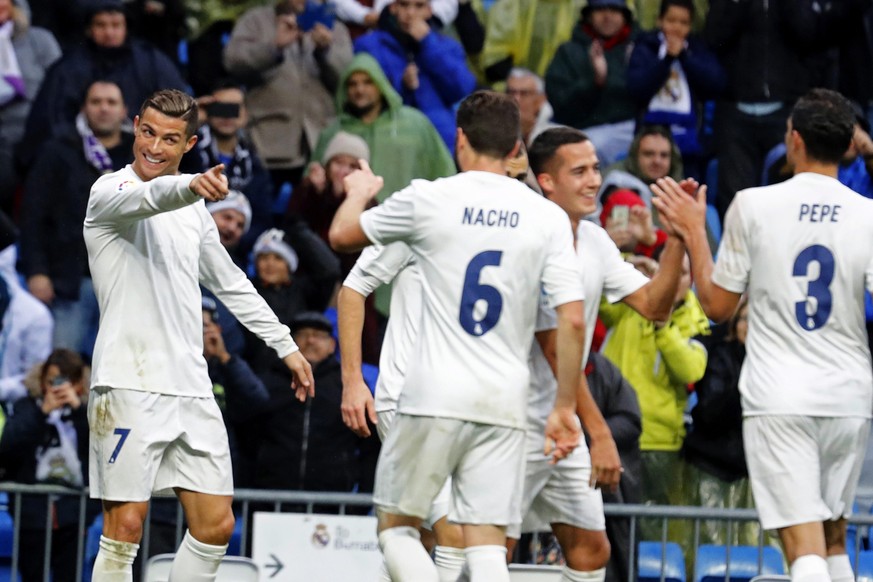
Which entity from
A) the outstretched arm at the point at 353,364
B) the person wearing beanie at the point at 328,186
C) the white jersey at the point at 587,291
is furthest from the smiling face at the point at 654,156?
the outstretched arm at the point at 353,364

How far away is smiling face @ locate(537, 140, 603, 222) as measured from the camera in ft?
26.3

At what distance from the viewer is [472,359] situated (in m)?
7.04

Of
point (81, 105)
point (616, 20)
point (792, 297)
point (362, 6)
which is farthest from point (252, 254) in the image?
point (792, 297)

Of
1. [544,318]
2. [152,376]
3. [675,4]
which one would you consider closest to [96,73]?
[675,4]

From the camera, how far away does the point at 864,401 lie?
771cm

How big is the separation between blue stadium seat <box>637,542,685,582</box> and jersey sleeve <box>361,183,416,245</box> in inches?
143

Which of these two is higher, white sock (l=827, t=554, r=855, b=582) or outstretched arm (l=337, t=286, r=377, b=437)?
outstretched arm (l=337, t=286, r=377, b=437)

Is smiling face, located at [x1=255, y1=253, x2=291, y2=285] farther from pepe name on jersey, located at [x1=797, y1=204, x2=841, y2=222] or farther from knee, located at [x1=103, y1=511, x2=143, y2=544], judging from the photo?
pepe name on jersey, located at [x1=797, y1=204, x2=841, y2=222]

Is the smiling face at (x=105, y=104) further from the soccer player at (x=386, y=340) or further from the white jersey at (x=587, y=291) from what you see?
the white jersey at (x=587, y=291)

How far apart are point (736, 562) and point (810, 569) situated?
261 cm

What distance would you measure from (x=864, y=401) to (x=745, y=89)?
6.08m

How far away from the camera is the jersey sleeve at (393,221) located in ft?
23.3

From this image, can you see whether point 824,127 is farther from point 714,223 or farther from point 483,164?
point 714,223

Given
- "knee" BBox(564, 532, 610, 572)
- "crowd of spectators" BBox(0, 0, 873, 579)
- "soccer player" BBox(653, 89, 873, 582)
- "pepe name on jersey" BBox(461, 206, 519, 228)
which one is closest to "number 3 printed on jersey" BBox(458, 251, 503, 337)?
"pepe name on jersey" BBox(461, 206, 519, 228)
